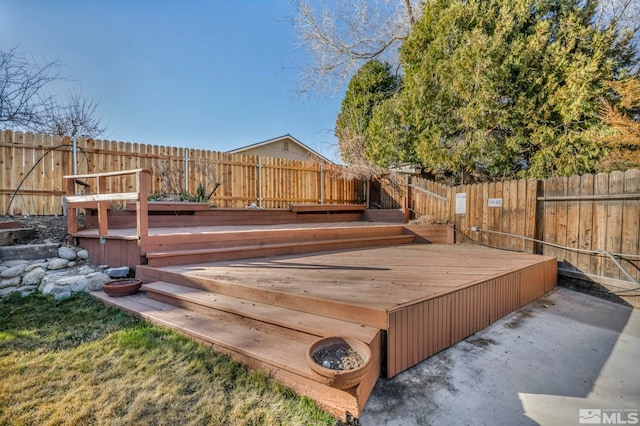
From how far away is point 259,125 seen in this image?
46.7ft

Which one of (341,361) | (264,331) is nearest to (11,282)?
(264,331)

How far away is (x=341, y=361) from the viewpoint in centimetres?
150

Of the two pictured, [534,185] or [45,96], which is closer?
[534,185]

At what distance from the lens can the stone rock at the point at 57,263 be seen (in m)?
3.66

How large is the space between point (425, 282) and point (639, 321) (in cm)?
267

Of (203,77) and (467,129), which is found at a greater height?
(203,77)

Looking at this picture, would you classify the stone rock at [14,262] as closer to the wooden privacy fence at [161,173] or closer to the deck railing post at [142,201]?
the deck railing post at [142,201]

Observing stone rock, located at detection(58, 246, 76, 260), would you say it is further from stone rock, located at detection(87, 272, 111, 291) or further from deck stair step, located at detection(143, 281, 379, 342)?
deck stair step, located at detection(143, 281, 379, 342)

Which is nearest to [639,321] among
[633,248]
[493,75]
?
[633,248]

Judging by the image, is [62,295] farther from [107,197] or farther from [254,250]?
[254,250]

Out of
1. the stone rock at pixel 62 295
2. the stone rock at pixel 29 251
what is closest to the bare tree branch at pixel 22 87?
the stone rock at pixel 29 251

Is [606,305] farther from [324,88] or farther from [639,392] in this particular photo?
[324,88]

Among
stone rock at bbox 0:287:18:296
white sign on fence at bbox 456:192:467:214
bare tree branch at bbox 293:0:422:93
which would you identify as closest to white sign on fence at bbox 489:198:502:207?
white sign on fence at bbox 456:192:467:214

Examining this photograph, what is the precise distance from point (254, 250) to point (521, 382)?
10.3 feet
